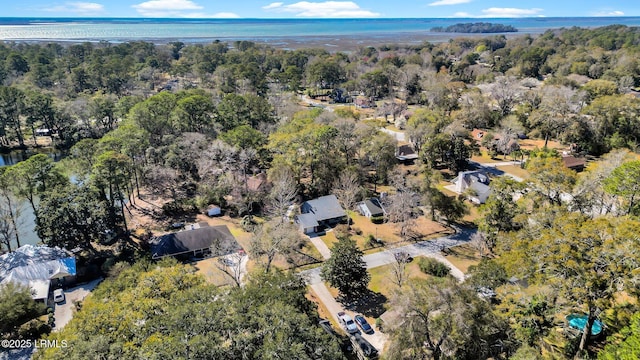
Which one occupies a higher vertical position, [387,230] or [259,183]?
[259,183]

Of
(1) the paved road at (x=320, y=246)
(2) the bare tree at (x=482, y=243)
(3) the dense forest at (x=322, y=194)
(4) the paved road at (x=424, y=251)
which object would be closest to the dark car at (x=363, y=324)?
(3) the dense forest at (x=322, y=194)

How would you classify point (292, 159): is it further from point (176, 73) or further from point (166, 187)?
point (176, 73)

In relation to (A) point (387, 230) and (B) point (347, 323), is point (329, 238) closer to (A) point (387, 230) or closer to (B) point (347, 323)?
(A) point (387, 230)

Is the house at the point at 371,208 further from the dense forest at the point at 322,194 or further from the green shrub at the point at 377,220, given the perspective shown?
the dense forest at the point at 322,194

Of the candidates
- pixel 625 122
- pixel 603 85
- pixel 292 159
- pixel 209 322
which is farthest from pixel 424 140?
pixel 209 322

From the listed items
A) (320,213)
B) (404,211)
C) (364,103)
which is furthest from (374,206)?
(364,103)
